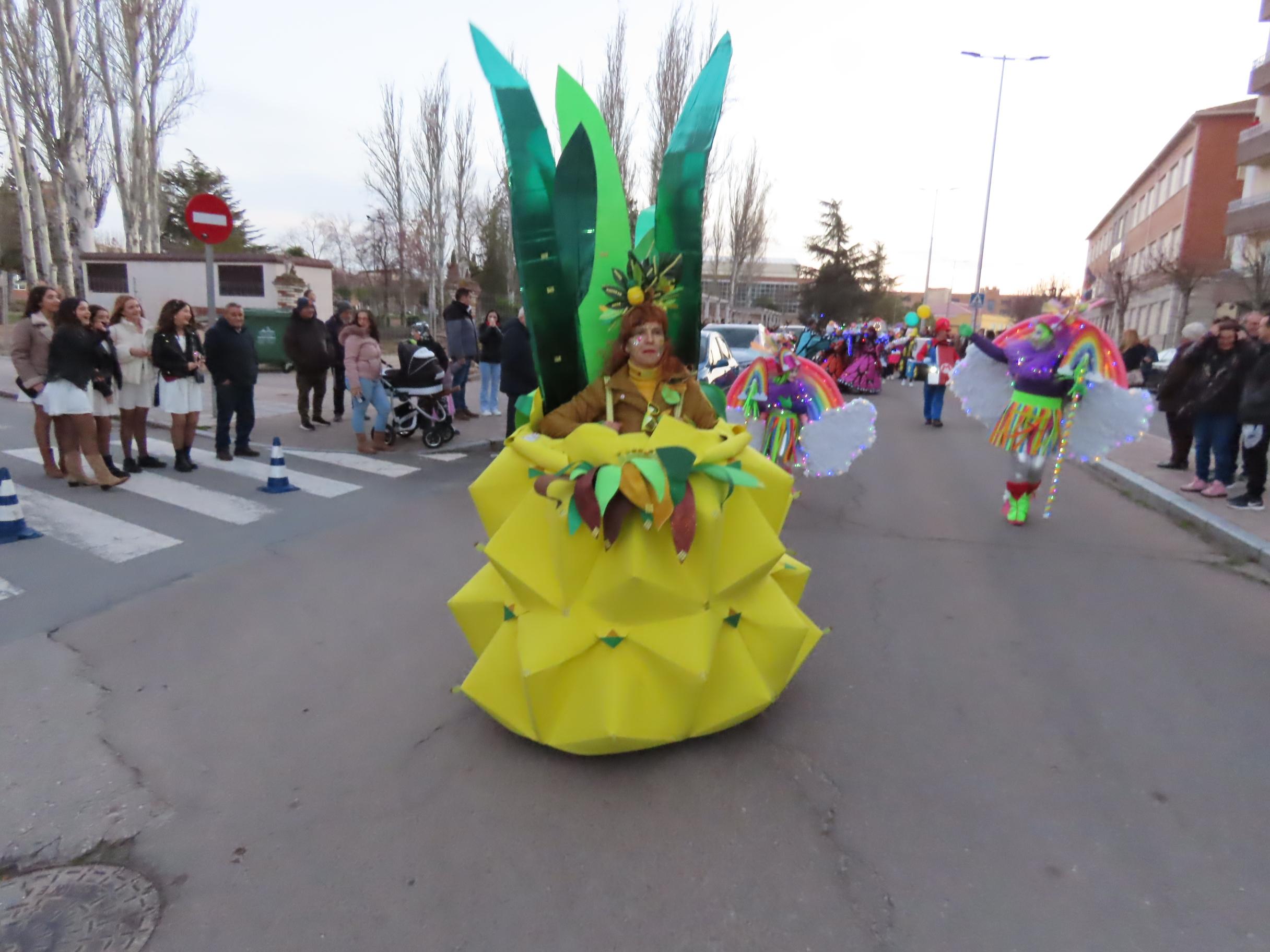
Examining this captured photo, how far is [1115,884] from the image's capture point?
2.52m

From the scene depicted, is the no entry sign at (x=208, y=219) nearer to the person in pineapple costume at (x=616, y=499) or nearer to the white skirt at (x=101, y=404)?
the white skirt at (x=101, y=404)

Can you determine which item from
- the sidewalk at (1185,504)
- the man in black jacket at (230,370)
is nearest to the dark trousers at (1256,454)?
the sidewalk at (1185,504)

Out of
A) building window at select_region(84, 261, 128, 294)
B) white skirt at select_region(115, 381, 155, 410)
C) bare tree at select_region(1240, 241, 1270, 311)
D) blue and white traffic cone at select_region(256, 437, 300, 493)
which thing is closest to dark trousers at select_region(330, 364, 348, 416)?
white skirt at select_region(115, 381, 155, 410)

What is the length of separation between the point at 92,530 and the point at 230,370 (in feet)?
9.51

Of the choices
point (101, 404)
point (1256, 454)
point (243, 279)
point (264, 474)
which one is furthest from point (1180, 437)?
point (243, 279)

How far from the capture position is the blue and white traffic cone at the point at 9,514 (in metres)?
5.59

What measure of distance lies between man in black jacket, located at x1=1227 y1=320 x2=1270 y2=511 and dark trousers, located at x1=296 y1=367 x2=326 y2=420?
10.5 meters

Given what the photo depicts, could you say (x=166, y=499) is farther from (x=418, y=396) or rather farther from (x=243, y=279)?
(x=243, y=279)

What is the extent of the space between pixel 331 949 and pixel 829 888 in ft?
4.91

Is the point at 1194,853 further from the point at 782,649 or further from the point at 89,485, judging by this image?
the point at 89,485

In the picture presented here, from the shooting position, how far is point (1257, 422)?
7117 millimetres

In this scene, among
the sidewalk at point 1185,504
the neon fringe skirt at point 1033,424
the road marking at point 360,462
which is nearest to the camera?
the sidewalk at point 1185,504

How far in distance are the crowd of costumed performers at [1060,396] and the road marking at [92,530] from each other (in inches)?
271

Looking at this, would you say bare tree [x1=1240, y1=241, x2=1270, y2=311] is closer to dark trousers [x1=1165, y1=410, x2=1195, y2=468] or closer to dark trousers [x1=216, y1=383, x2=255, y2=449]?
dark trousers [x1=1165, y1=410, x2=1195, y2=468]
